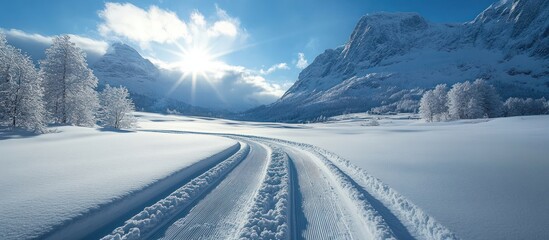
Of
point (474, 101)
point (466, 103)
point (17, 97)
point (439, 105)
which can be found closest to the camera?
point (17, 97)

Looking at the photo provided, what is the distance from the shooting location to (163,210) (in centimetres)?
662

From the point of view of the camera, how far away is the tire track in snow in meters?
5.59

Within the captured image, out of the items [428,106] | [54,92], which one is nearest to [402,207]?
[54,92]

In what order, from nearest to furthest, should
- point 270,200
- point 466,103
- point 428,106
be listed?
point 270,200 → point 466,103 → point 428,106

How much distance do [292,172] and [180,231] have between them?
6.82 meters

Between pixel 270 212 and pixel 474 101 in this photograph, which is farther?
pixel 474 101

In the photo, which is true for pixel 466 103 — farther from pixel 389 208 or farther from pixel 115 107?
pixel 115 107

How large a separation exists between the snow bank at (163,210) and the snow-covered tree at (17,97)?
825 inches

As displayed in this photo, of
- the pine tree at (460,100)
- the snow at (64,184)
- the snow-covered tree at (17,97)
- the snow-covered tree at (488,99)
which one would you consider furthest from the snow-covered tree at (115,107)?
the snow-covered tree at (488,99)

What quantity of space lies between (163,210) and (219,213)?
149 centimetres

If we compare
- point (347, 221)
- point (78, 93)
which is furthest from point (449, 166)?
point (78, 93)

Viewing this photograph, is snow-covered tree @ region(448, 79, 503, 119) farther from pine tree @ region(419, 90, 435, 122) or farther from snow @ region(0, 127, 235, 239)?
snow @ region(0, 127, 235, 239)

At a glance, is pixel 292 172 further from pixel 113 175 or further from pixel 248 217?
pixel 113 175

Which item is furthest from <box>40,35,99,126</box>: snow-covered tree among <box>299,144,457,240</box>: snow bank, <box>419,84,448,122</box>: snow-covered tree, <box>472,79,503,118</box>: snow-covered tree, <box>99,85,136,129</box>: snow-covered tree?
<box>472,79,503,118</box>: snow-covered tree
